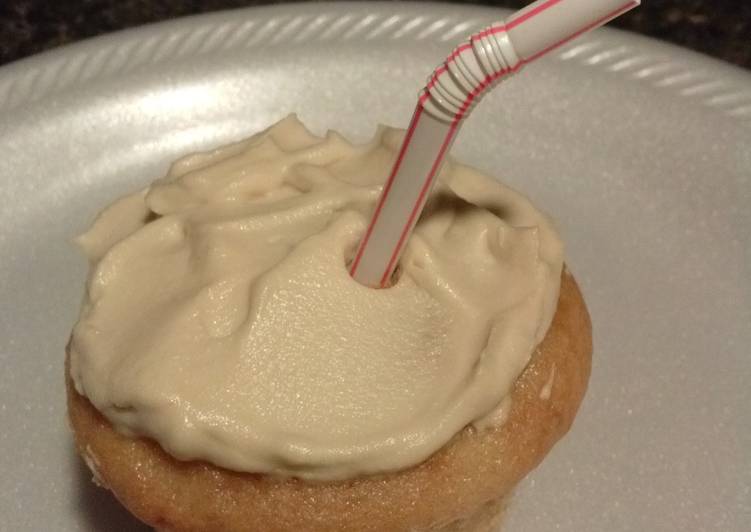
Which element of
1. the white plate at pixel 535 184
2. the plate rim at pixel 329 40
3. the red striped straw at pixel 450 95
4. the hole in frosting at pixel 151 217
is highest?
the red striped straw at pixel 450 95

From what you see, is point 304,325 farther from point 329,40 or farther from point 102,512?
point 329,40

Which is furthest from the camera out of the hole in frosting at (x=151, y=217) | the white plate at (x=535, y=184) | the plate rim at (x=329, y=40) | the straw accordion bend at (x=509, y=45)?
the plate rim at (x=329, y=40)

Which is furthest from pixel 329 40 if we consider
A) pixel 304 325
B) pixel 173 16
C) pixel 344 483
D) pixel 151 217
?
pixel 344 483

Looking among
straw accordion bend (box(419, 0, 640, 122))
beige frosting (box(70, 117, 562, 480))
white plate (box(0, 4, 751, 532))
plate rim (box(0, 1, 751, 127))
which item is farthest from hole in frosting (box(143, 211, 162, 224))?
plate rim (box(0, 1, 751, 127))

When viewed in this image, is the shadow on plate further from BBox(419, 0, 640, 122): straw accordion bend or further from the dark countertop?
the dark countertop

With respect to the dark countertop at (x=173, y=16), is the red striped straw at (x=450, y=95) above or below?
above

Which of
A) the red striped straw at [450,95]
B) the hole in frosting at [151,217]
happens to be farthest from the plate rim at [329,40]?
the red striped straw at [450,95]

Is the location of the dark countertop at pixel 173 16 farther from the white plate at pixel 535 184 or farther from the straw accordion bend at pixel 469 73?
the straw accordion bend at pixel 469 73
